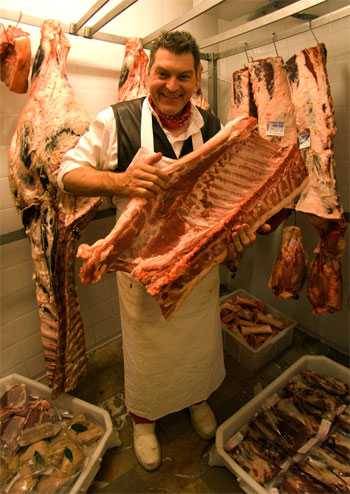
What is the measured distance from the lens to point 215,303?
177 cm

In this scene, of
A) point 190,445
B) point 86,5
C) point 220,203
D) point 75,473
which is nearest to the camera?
point 220,203

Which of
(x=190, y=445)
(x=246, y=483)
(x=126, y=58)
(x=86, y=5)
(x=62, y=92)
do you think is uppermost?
(x=86, y=5)

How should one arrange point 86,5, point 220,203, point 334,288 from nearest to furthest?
point 220,203 → point 334,288 → point 86,5

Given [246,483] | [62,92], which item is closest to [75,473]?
[246,483]

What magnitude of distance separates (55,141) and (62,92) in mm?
302

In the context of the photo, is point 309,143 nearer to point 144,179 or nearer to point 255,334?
point 144,179

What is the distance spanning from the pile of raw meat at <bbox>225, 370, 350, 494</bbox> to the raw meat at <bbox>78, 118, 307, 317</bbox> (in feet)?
3.75

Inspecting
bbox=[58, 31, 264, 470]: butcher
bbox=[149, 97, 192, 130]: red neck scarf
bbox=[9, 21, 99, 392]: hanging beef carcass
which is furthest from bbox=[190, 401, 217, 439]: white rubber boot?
bbox=[149, 97, 192, 130]: red neck scarf

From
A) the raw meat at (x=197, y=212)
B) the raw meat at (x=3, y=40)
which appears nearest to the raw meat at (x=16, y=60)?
the raw meat at (x=3, y=40)

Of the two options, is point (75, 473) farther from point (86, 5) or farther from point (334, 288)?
point (86, 5)

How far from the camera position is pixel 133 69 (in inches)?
89.0

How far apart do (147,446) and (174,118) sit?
67.1 inches

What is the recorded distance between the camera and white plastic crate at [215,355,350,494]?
155 cm

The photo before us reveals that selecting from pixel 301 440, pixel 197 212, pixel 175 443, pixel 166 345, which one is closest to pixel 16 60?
pixel 197 212
